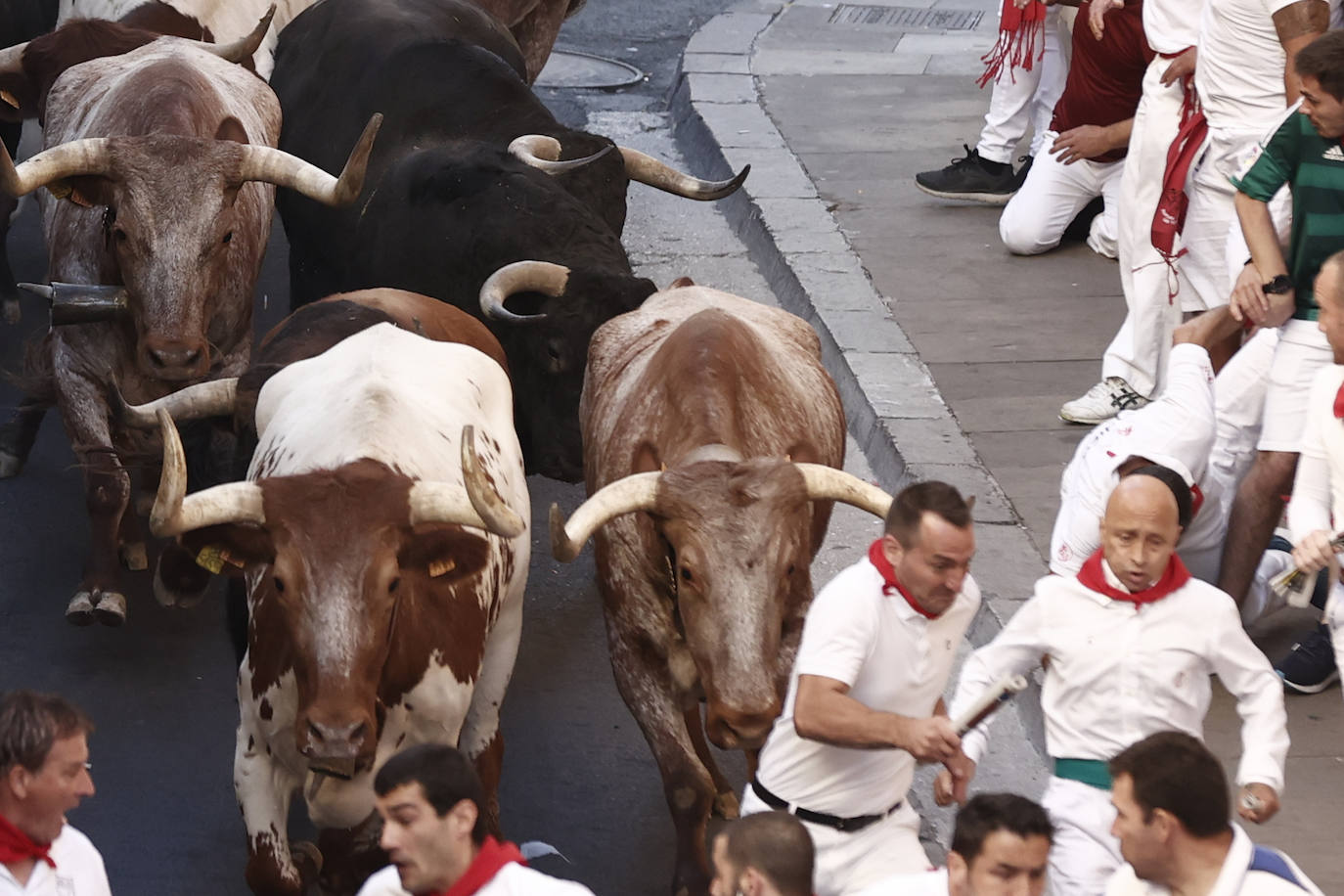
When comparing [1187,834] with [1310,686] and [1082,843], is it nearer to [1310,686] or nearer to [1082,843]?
[1082,843]

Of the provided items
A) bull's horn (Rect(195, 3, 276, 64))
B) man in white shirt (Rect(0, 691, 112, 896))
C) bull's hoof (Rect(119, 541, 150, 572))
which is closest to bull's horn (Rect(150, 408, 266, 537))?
man in white shirt (Rect(0, 691, 112, 896))

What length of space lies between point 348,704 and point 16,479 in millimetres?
4431

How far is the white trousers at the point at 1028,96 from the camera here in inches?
436

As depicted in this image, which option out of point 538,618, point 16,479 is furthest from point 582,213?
point 16,479

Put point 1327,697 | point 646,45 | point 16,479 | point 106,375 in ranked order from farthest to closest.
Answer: point 646,45 < point 16,479 < point 106,375 < point 1327,697

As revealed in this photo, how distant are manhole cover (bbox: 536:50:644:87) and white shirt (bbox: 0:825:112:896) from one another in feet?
36.1

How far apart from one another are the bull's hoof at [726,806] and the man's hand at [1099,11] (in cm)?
486

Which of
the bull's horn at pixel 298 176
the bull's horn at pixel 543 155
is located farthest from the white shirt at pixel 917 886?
the bull's horn at pixel 543 155

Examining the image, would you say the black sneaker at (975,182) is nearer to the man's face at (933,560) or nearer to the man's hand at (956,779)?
the man's face at (933,560)

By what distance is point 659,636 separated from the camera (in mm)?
5980

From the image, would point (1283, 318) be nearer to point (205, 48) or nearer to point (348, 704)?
point (348, 704)

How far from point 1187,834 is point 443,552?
228cm

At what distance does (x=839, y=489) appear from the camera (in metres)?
5.63

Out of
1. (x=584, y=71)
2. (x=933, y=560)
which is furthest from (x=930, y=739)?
(x=584, y=71)
